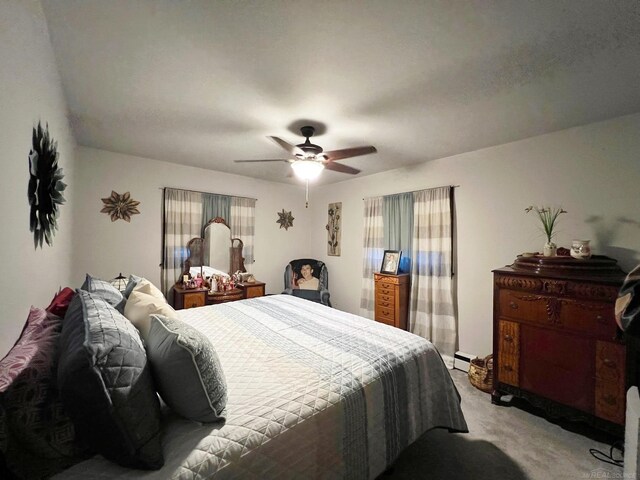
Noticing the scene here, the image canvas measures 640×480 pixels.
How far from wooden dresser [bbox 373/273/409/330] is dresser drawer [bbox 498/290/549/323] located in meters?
1.27

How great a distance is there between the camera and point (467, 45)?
1.41m

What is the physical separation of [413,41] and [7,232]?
2.01 meters

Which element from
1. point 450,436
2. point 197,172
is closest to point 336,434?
point 450,436

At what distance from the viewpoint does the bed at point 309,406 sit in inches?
36.6

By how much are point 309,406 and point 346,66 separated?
187 cm

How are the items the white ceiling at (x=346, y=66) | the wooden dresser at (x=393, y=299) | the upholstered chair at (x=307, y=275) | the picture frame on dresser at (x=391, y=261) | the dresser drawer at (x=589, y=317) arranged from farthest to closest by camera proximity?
the upholstered chair at (x=307, y=275)
the picture frame on dresser at (x=391, y=261)
the wooden dresser at (x=393, y=299)
the dresser drawer at (x=589, y=317)
the white ceiling at (x=346, y=66)

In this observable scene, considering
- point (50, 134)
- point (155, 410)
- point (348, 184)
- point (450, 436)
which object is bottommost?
point (450, 436)

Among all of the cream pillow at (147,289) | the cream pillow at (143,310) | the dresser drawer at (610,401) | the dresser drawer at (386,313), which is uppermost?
the cream pillow at (147,289)

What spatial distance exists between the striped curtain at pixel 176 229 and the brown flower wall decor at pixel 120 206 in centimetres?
38

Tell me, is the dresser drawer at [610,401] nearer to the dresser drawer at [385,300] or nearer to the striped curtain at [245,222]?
the dresser drawer at [385,300]

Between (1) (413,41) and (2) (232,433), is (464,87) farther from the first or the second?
(2) (232,433)

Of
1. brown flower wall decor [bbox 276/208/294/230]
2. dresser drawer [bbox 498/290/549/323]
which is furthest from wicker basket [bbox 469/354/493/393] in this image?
brown flower wall decor [bbox 276/208/294/230]

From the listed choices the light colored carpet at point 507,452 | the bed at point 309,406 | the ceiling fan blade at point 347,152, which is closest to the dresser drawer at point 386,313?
the light colored carpet at point 507,452

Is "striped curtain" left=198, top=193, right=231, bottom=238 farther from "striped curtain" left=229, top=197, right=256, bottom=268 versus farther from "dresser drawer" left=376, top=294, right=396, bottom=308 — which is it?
"dresser drawer" left=376, top=294, right=396, bottom=308
